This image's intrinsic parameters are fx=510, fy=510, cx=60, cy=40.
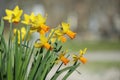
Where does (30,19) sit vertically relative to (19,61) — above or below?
above

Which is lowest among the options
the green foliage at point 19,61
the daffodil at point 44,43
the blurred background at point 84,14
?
the blurred background at point 84,14

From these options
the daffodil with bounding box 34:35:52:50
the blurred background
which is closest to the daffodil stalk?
the daffodil with bounding box 34:35:52:50

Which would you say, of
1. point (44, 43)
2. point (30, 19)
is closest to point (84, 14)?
point (30, 19)

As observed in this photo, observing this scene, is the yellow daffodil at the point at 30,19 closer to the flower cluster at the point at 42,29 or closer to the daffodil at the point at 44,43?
the flower cluster at the point at 42,29

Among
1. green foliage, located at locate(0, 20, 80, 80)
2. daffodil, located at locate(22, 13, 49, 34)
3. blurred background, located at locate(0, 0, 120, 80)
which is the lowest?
blurred background, located at locate(0, 0, 120, 80)

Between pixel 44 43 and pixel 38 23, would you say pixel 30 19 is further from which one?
pixel 44 43

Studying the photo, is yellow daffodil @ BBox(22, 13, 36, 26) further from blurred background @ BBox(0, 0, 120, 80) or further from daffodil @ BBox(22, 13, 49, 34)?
blurred background @ BBox(0, 0, 120, 80)

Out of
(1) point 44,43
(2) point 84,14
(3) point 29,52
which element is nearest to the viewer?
(1) point 44,43

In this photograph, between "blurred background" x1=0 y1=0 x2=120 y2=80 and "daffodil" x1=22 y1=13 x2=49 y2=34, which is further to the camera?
"blurred background" x1=0 y1=0 x2=120 y2=80

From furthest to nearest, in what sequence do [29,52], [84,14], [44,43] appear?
[84,14] < [29,52] < [44,43]

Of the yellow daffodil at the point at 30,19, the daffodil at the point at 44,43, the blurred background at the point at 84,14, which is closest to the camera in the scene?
the daffodil at the point at 44,43

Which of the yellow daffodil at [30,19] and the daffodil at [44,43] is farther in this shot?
the yellow daffodil at [30,19]

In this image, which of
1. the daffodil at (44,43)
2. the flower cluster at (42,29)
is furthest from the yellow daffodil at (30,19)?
the daffodil at (44,43)
